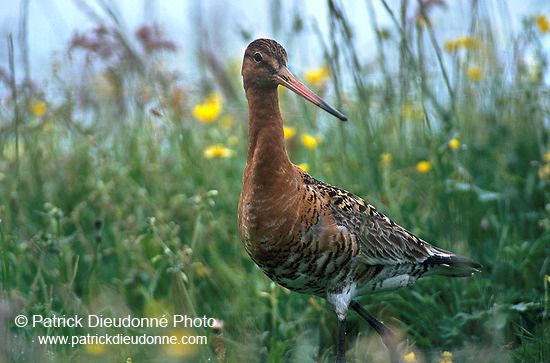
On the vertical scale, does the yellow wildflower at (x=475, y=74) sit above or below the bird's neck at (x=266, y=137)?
above

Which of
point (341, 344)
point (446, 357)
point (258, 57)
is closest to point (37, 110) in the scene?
point (258, 57)

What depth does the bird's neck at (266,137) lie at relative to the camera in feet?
10.7

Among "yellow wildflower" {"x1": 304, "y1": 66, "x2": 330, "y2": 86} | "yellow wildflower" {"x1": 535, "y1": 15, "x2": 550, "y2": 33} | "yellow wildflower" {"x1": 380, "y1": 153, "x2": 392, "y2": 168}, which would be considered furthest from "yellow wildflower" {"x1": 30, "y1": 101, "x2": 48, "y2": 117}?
"yellow wildflower" {"x1": 535, "y1": 15, "x2": 550, "y2": 33}

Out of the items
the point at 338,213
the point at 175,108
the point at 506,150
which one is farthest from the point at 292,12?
the point at 338,213

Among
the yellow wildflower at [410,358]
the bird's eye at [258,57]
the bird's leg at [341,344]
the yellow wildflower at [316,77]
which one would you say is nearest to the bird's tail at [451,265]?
the yellow wildflower at [410,358]

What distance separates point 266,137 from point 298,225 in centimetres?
46

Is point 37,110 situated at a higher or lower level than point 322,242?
higher

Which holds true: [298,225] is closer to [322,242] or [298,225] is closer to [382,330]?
[322,242]

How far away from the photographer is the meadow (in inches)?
136

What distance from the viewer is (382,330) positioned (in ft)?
11.6

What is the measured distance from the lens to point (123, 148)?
564 centimetres

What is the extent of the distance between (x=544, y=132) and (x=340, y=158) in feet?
4.80

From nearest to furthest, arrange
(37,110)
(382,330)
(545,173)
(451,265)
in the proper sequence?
(382,330)
(451,265)
(545,173)
(37,110)

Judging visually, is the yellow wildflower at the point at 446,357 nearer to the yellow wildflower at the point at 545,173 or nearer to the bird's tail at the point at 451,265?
the bird's tail at the point at 451,265
